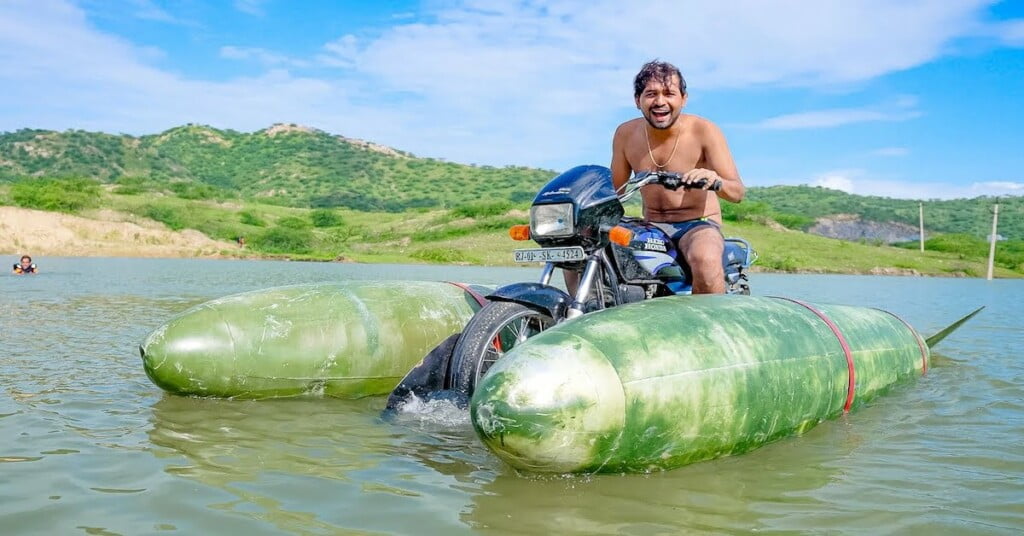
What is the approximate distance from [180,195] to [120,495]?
230ft

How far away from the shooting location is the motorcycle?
4793 millimetres

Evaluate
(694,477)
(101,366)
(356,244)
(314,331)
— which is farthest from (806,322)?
(356,244)

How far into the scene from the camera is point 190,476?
3.93 meters

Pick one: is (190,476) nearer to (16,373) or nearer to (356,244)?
(16,373)

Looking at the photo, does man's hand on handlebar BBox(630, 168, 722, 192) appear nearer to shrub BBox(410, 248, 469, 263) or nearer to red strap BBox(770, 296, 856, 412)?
red strap BBox(770, 296, 856, 412)

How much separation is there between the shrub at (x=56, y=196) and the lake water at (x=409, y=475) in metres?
49.8

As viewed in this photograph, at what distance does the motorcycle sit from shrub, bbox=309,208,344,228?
5875 cm

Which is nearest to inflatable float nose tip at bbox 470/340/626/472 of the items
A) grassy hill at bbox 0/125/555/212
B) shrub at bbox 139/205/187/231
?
shrub at bbox 139/205/187/231

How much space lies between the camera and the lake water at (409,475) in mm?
3395

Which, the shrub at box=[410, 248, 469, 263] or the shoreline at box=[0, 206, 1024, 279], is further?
the shrub at box=[410, 248, 469, 263]

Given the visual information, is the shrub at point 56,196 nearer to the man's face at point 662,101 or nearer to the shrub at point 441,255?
the shrub at point 441,255

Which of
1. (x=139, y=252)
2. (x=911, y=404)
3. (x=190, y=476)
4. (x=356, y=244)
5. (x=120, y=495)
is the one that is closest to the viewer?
(x=120, y=495)

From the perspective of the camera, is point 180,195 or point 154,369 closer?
point 154,369

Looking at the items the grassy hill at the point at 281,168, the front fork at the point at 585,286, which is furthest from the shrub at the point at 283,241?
the front fork at the point at 585,286
